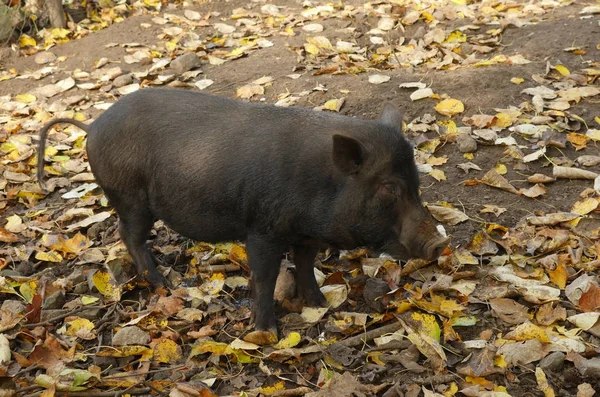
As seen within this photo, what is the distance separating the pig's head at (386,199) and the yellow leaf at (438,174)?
142cm

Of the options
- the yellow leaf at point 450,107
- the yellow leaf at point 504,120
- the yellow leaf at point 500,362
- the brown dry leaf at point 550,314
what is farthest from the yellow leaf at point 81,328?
the yellow leaf at point 504,120

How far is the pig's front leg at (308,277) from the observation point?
13.5 ft

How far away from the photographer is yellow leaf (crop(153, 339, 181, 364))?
3744mm

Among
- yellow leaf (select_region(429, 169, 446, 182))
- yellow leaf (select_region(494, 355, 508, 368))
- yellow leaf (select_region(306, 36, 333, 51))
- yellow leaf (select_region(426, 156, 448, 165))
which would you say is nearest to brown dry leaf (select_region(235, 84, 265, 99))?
yellow leaf (select_region(306, 36, 333, 51))

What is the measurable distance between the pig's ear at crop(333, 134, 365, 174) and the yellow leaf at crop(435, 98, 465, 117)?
2.40 meters

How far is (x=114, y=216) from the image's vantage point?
520 cm

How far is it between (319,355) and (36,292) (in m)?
1.76

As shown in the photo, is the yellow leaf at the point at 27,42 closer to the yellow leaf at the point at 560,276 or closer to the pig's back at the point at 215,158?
the pig's back at the point at 215,158

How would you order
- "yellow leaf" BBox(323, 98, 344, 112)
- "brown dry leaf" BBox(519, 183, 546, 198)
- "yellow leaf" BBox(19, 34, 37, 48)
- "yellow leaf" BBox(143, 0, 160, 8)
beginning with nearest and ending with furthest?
"brown dry leaf" BBox(519, 183, 546, 198) → "yellow leaf" BBox(323, 98, 344, 112) → "yellow leaf" BBox(19, 34, 37, 48) → "yellow leaf" BBox(143, 0, 160, 8)

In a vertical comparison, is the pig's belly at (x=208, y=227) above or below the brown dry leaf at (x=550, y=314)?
above

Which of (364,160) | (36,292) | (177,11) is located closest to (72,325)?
(36,292)

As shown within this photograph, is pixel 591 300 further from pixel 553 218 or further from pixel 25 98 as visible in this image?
pixel 25 98

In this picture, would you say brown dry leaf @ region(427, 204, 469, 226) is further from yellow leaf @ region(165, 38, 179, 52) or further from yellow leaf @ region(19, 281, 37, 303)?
yellow leaf @ region(165, 38, 179, 52)

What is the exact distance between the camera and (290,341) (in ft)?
12.6
